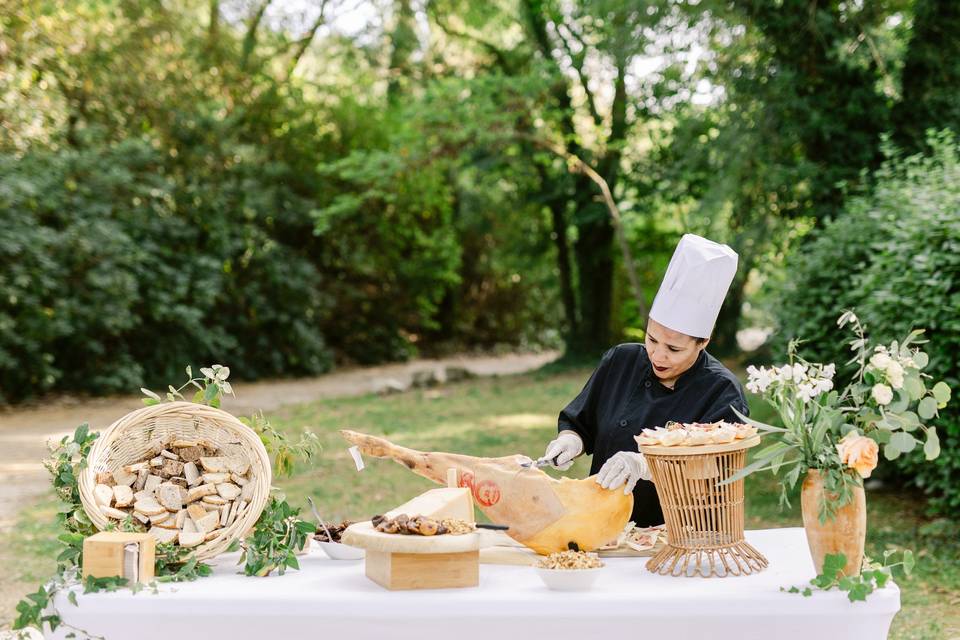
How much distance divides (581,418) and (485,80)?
10.9 m

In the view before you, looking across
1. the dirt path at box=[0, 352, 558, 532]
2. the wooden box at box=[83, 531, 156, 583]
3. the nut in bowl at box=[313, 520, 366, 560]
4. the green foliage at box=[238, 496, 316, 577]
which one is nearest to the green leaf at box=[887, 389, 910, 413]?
the nut in bowl at box=[313, 520, 366, 560]

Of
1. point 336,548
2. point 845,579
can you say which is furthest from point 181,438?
point 845,579

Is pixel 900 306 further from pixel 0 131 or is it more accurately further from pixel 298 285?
pixel 298 285

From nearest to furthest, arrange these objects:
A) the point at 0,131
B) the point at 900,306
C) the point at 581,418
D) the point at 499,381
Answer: the point at 581,418 < the point at 900,306 < the point at 0,131 < the point at 499,381

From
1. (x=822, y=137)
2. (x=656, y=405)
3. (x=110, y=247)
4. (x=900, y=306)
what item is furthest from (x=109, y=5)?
(x=656, y=405)

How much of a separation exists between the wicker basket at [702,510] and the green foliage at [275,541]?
1.07 meters

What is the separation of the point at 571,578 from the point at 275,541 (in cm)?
92

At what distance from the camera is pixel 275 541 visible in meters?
2.82

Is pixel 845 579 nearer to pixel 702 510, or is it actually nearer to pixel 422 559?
pixel 702 510

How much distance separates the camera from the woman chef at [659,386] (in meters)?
3.00

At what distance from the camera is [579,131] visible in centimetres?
1692

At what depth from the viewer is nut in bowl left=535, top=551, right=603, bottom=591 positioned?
97.9 inches

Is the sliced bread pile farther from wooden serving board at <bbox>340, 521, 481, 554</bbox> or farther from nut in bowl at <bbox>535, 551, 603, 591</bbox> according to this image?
nut in bowl at <bbox>535, 551, 603, 591</bbox>

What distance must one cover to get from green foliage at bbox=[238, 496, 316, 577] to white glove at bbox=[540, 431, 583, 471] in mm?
793
